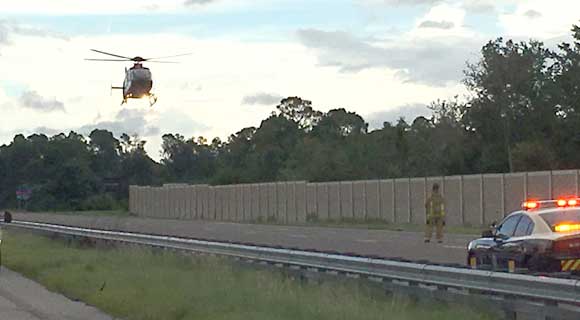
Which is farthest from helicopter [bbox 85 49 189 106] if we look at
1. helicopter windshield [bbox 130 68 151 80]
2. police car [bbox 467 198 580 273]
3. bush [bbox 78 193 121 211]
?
bush [bbox 78 193 121 211]

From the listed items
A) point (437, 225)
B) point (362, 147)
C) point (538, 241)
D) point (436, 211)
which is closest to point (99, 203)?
point (362, 147)

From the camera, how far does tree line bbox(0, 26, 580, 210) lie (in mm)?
79000

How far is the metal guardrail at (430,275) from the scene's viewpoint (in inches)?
560

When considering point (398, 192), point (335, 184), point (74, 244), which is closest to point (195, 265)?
point (74, 244)

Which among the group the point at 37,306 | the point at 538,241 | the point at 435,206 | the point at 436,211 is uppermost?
the point at 435,206

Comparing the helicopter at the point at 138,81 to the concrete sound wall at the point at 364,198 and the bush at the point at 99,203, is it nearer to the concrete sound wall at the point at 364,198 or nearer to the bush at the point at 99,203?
the concrete sound wall at the point at 364,198

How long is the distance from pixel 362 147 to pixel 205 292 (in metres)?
82.3

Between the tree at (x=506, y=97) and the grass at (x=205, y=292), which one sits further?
the tree at (x=506, y=97)

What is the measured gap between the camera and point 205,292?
19.8 metres

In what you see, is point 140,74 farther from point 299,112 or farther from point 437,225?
point 299,112

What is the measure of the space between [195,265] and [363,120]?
122785 millimetres

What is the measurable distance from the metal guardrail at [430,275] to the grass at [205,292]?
1.12ft

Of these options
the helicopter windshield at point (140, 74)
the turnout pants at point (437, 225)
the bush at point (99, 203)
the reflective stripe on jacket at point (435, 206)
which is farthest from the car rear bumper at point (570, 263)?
the bush at point (99, 203)

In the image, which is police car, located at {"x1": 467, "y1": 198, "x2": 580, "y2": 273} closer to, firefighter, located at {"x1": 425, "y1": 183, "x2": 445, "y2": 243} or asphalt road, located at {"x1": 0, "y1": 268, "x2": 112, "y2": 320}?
asphalt road, located at {"x1": 0, "y1": 268, "x2": 112, "y2": 320}
